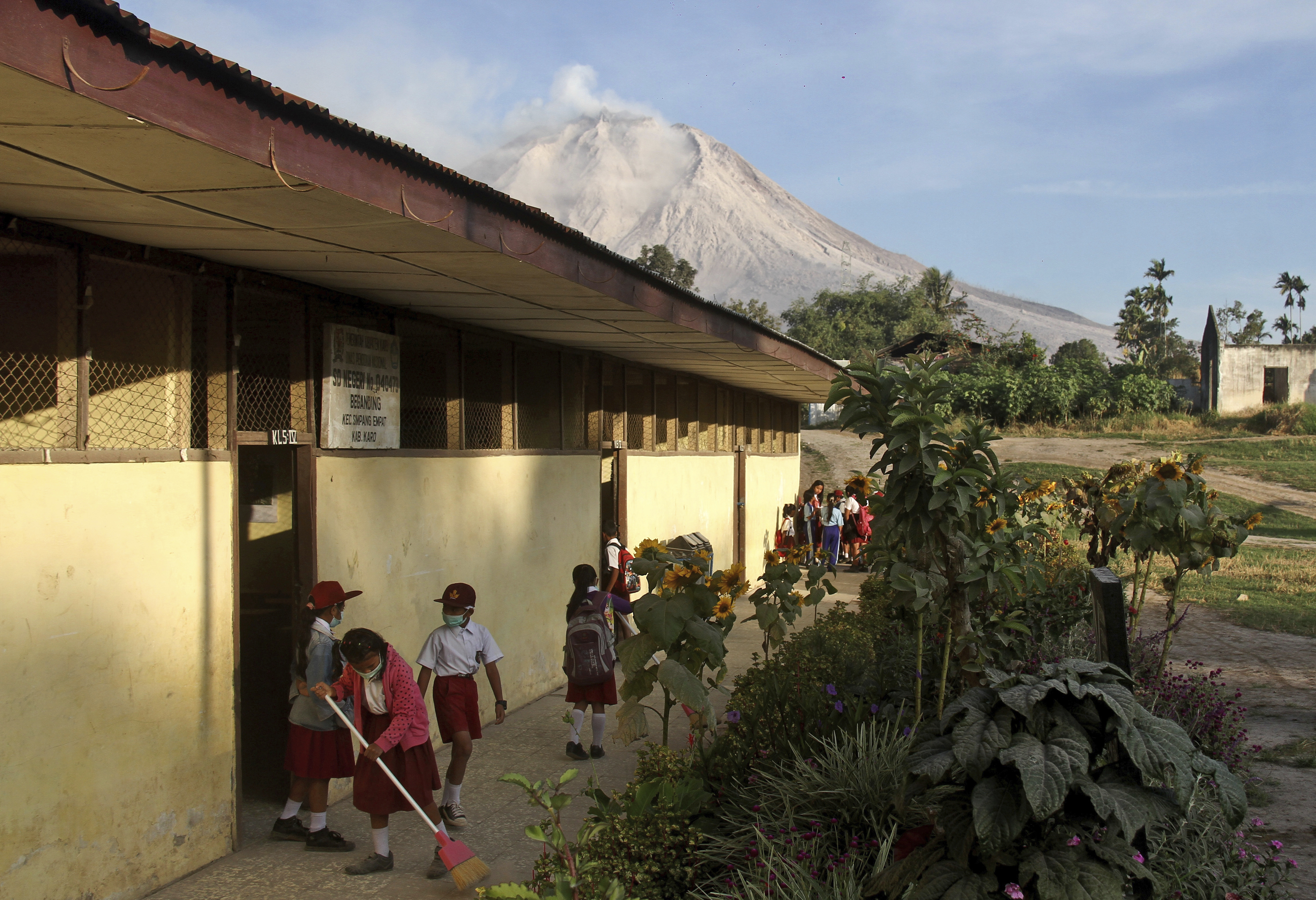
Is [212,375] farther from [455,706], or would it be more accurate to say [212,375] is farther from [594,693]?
[594,693]

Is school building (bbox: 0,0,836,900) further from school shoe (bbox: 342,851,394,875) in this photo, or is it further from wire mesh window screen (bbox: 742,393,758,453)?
wire mesh window screen (bbox: 742,393,758,453)

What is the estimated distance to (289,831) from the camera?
550 centimetres

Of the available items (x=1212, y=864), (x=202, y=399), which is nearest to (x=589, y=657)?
(x=202, y=399)

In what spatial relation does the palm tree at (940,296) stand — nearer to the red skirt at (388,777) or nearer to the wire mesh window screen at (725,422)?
the wire mesh window screen at (725,422)

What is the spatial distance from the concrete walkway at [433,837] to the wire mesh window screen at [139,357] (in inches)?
91.8

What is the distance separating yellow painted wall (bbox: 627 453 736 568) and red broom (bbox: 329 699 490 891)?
5.65 m

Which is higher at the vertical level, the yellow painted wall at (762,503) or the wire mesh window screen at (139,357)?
the wire mesh window screen at (139,357)

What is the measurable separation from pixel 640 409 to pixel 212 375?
23.9 ft

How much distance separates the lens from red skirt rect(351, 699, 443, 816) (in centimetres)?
498

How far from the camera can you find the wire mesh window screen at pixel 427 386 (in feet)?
25.6

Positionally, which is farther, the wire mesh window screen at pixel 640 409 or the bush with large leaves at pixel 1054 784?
the wire mesh window screen at pixel 640 409

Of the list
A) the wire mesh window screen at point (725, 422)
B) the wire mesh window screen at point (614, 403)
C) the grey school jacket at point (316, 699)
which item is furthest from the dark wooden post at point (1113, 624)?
the wire mesh window screen at point (725, 422)

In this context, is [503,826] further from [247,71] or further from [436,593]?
[247,71]

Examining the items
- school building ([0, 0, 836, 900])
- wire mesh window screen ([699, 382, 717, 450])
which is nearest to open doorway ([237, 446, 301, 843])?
school building ([0, 0, 836, 900])
